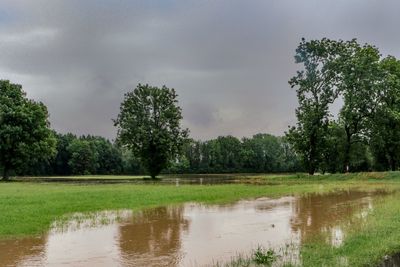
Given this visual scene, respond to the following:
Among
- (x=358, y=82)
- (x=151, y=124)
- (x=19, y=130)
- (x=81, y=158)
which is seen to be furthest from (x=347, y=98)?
(x=81, y=158)

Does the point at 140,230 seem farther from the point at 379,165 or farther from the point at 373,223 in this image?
the point at 379,165

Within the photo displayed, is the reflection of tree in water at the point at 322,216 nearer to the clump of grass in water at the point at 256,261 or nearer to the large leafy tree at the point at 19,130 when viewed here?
the clump of grass in water at the point at 256,261

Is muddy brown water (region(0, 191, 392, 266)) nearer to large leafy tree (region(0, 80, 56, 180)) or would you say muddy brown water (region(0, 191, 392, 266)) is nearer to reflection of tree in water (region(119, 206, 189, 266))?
reflection of tree in water (region(119, 206, 189, 266))

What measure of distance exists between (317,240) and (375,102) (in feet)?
152

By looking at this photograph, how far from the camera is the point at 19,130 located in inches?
2389

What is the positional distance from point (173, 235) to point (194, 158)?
451ft

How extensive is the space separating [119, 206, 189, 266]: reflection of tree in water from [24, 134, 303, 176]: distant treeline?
358ft

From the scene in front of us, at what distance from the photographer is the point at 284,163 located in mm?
146875

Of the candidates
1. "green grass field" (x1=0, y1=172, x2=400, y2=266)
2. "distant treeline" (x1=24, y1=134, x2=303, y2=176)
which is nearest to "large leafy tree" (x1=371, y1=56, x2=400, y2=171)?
"green grass field" (x1=0, y1=172, x2=400, y2=266)

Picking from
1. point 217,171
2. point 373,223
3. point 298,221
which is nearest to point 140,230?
point 298,221

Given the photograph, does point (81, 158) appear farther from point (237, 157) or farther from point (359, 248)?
point (359, 248)

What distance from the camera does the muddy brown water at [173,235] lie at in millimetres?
12938

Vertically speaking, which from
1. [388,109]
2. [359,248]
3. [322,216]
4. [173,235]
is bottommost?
[173,235]

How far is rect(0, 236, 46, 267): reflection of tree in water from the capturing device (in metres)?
12.5
